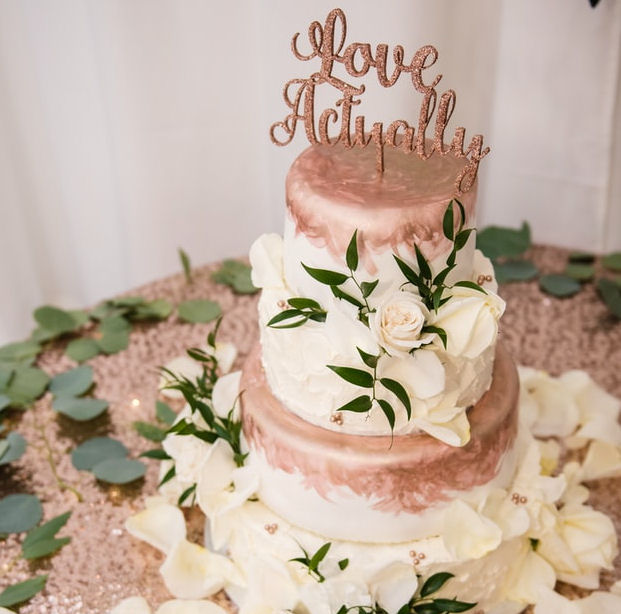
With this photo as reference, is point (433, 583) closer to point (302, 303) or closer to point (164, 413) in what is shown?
point (302, 303)

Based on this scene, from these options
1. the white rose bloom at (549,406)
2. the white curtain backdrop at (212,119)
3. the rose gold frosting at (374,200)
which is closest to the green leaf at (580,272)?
the white curtain backdrop at (212,119)

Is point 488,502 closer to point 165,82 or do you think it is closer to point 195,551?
point 195,551

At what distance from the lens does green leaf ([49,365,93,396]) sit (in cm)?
148

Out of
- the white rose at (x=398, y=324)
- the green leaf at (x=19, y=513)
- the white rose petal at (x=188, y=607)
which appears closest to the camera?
the white rose at (x=398, y=324)

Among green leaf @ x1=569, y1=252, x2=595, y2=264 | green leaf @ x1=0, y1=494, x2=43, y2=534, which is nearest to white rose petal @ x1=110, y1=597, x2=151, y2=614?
green leaf @ x1=0, y1=494, x2=43, y2=534

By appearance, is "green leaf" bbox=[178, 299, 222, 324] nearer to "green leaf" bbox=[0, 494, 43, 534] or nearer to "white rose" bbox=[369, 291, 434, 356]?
"green leaf" bbox=[0, 494, 43, 534]

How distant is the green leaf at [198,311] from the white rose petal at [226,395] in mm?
481

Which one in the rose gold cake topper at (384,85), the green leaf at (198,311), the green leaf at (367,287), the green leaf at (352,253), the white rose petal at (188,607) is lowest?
the white rose petal at (188,607)

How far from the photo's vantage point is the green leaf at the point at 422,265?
2.96 feet

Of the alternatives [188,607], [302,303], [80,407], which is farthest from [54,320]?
[302,303]

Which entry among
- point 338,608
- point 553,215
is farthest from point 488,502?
point 553,215

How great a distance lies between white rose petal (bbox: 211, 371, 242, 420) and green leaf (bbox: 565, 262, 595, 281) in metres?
0.86

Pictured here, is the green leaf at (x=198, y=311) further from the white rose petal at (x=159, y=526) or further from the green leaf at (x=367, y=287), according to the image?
the green leaf at (x=367, y=287)

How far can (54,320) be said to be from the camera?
163 centimetres
